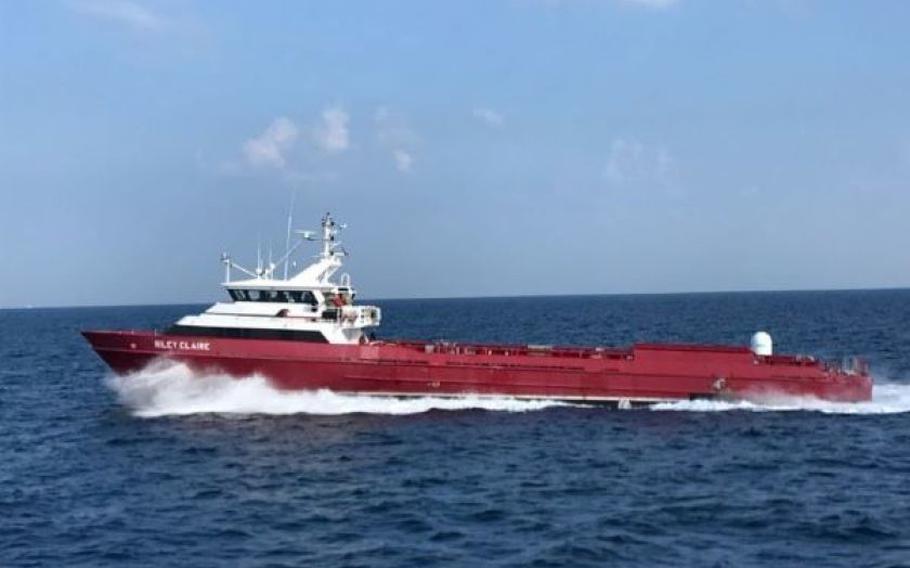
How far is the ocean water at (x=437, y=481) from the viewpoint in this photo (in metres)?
19.1

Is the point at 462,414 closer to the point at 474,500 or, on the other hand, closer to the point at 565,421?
the point at 565,421

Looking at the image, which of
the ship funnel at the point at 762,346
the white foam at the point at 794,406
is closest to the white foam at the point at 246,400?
the white foam at the point at 794,406

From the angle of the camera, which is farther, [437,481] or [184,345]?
[184,345]

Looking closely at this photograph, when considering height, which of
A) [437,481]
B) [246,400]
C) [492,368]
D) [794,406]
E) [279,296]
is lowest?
[437,481]

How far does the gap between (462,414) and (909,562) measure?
1933 centimetres

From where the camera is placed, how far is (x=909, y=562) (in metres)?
17.7

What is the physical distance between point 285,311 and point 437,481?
13833 millimetres

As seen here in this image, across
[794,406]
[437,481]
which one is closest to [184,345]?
[437,481]

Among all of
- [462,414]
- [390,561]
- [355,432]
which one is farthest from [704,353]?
[390,561]

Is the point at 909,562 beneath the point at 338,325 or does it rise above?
beneath

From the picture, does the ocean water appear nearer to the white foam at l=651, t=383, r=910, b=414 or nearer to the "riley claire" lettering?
the white foam at l=651, t=383, r=910, b=414

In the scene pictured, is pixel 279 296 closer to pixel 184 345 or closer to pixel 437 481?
pixel 184 345

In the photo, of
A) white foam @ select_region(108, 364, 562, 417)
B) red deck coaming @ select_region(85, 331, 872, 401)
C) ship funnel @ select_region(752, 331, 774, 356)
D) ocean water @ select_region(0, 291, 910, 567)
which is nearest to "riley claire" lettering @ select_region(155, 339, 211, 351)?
red deck coaming @ select_region(85, 331, 872, 401)

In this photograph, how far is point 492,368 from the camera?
36562mm
